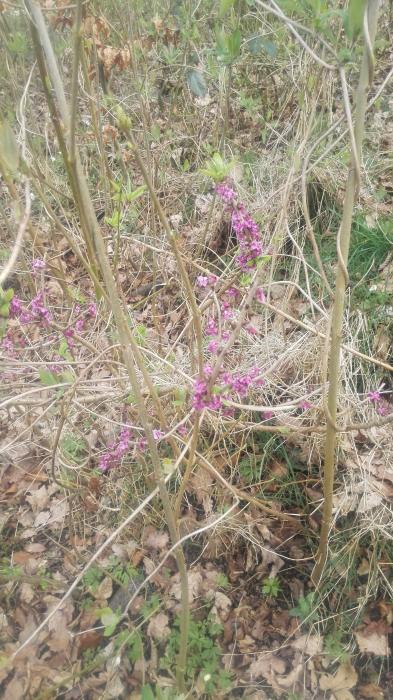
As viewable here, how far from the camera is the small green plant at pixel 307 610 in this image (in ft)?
6.19

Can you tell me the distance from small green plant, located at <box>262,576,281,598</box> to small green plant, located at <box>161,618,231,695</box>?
0.23 m

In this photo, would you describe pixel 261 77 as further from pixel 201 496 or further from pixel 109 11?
pixel 201 496

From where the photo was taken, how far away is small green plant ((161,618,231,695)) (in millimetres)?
1799

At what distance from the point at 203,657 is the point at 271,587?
0.36 meters

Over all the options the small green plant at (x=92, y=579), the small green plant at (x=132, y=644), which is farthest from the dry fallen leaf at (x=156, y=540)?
the small green plant at (x=132, y=644)

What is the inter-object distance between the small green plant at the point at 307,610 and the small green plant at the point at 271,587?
0.30ft

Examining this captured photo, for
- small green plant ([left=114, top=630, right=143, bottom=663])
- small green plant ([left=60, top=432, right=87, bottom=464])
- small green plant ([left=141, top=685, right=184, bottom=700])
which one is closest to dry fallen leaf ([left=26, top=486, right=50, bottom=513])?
small green plant ([left=60, top=432, right=87, bottom=464])

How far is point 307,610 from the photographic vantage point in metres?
1.89

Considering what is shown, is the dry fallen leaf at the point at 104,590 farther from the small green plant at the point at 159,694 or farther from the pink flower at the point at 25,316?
the pink flower at the point at 25,316

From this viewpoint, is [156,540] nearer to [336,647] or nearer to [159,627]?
[159,627]

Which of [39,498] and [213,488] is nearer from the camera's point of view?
[213,488]

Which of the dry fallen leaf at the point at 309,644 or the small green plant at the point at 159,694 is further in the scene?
the dry fallen leaf at the point at 309,644

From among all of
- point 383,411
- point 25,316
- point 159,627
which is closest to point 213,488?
point 159,627

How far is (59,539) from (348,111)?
2081 millimetres
